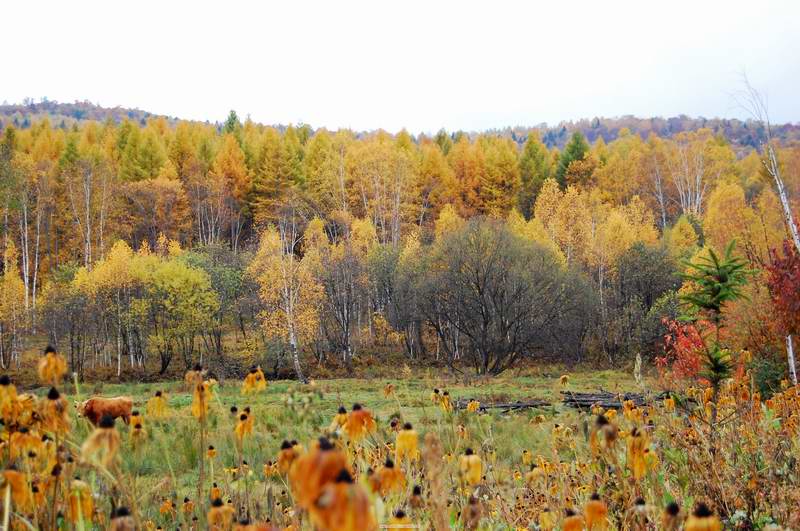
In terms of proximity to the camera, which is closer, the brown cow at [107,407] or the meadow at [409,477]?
the meadow at [409,477]

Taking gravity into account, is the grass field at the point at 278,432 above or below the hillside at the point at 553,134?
below

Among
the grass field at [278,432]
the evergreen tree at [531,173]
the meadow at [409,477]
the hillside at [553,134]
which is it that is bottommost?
the grass field at [278,432]

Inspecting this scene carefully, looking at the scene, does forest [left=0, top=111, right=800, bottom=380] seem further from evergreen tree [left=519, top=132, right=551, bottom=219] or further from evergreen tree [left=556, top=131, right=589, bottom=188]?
evergreen tree [left=556, top=131, right=589, bottom=188]

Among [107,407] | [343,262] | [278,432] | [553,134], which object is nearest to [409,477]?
[107,407]

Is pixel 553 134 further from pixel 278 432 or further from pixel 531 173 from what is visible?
pixel 278 432

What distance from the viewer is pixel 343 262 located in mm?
38250

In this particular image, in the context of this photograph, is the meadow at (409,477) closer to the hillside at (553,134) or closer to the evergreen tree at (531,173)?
the evergreen tree at (531,173)

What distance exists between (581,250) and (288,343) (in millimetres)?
21249

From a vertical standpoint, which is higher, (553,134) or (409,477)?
(553,134)

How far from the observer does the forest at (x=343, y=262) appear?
Answer: 1227 inches

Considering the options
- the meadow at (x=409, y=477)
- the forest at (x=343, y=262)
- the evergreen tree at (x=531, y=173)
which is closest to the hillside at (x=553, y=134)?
the evergreen tree at (x=531, y=173)

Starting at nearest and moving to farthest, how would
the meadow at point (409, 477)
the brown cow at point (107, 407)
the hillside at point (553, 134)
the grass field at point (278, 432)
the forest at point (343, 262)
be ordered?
the meadow at point (409, 477) → the grass field at point (278, 432) → the brown cow at point (107, 407) → the forest at point (343, 262) → the hillside at point (553, 134)

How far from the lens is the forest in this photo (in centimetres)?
3116

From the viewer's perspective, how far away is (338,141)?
5684 centimetres
